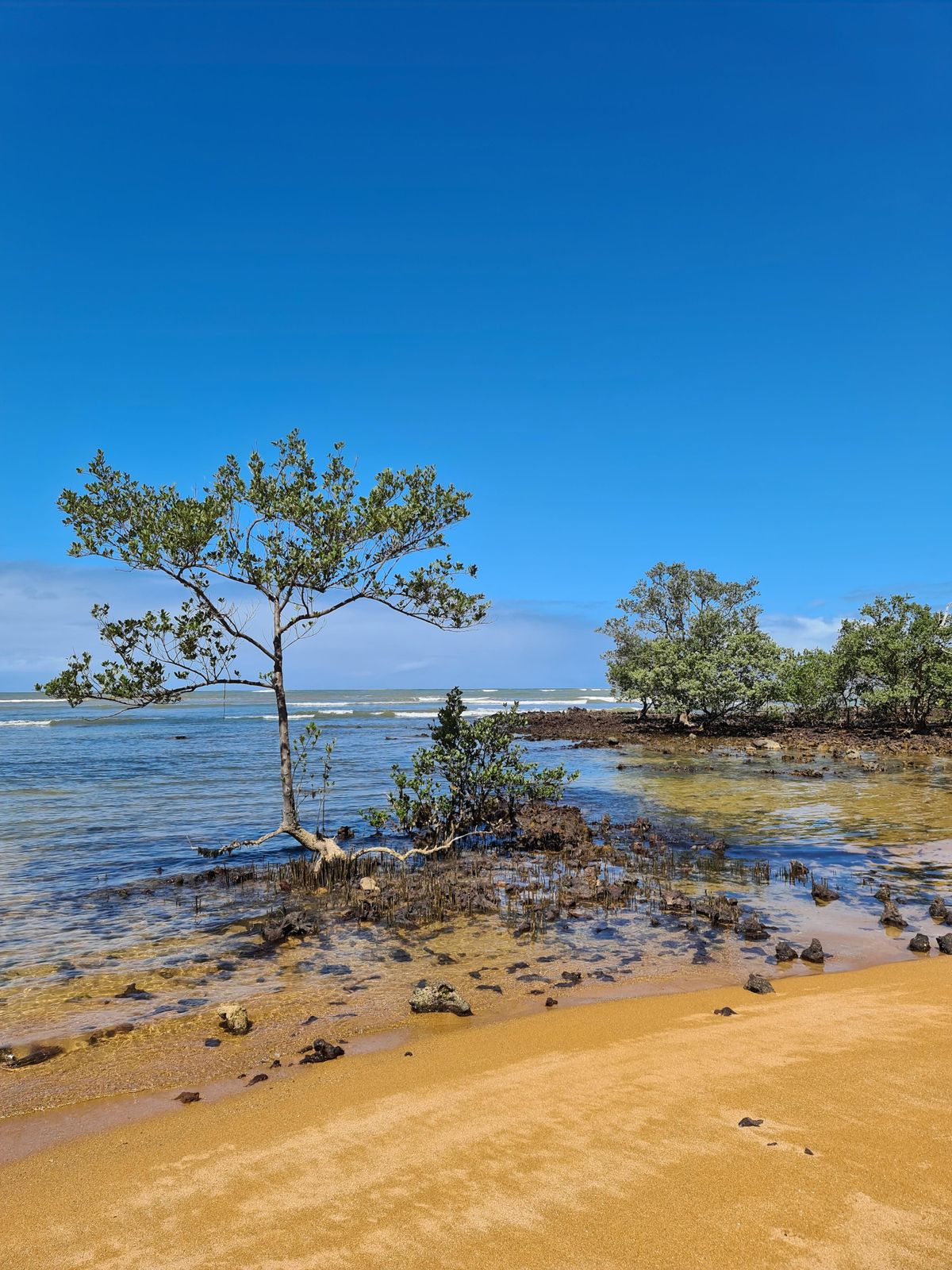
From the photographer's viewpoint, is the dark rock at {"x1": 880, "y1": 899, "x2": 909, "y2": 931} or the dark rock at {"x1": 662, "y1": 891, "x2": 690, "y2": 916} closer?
the dark rock at {"x1": 880, "y1": 899, "x2": 909, "y2": 931}

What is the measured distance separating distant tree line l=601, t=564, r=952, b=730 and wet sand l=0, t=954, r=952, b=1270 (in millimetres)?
39127

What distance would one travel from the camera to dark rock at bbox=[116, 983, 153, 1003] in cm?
911

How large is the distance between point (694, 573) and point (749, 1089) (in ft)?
175

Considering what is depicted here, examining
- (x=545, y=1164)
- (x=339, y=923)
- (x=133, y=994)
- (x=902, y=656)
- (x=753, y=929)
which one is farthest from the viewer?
(x=902, y=656)

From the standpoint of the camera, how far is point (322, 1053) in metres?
7.17

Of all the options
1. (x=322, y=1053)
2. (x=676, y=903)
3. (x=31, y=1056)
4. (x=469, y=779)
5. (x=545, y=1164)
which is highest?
(x=469, y=779)

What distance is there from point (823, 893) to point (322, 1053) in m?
9.31

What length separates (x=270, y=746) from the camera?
45.6 metres

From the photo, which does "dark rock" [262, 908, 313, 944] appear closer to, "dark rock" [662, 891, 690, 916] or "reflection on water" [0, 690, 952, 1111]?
"reflection on water" [0, 690, 952, 1111]

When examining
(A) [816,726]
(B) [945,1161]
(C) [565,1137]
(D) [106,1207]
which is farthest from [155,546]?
(A) [816,726]

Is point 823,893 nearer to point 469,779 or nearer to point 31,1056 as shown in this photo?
point 469,779

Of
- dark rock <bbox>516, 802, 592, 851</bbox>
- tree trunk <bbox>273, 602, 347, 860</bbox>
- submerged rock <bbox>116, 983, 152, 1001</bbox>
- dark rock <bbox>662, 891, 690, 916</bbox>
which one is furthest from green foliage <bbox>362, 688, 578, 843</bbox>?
submerged rock <bbox>116, 983, 152, 1001</bbox>

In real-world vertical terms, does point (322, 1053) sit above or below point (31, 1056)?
above

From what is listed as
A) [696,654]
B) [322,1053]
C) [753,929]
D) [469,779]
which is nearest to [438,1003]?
[322,1053]
